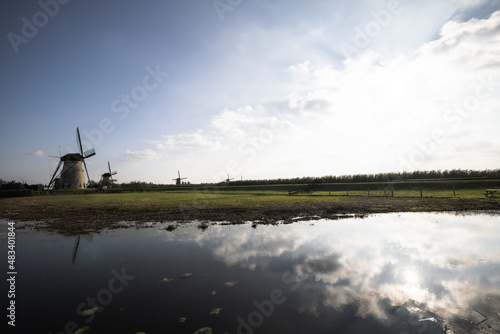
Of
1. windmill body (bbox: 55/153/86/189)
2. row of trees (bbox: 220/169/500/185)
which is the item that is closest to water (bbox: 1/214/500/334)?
row of trees (bbox: 220/169/500/185)

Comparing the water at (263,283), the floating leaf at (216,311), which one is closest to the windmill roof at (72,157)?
the water at (263,283)

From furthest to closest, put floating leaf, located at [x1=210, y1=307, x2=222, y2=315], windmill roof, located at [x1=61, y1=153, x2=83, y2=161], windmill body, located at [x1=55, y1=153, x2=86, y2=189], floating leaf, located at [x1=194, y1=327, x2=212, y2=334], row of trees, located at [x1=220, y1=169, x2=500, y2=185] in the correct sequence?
windmill roof, located at [x1=61, y1=153, x2=83, y2=161], windmill body, located at [x1=55, y1=153, x2=86, y2=189], row of trees, located at [x1=220, y1=169, x2=500, y2=185], floating leaf, located at [x1=210, y1=307, x2=222, y2=315], floating leaf, located at [x1=194, y1=327, x2=212, y2=334]

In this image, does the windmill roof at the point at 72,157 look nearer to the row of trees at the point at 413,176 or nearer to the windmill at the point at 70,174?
the windmill at the point at 70,174

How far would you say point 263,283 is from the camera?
352 inches

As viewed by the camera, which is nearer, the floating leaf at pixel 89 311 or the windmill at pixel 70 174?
the floating leaf at pixel 89 311

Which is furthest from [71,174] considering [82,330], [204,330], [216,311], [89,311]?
[204,330]

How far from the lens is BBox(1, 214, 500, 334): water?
6.47 m

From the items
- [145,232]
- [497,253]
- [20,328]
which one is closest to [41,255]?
[145,232]

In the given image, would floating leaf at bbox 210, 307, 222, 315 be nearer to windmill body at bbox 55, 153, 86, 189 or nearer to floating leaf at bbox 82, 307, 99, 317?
floating leaf at bbox 82, 307, 99, 317

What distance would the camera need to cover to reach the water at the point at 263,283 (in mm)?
6473

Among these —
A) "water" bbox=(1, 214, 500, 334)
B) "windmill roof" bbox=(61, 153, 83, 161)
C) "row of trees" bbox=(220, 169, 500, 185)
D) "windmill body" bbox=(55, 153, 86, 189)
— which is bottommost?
"water" bbox=(1, 214, 500, 334)

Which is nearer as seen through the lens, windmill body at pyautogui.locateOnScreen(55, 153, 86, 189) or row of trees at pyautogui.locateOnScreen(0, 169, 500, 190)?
row of trees at pyautogui.locateOnScreen(0, 169, 500, 190)

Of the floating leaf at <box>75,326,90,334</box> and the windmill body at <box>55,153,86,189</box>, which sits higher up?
the windmill body at <box>55,153,86,189</box>

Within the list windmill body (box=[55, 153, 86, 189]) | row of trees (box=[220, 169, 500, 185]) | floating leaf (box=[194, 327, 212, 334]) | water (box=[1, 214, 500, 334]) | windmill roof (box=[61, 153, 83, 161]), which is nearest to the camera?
floating leaf (box=[194, 327, 212, 334])
